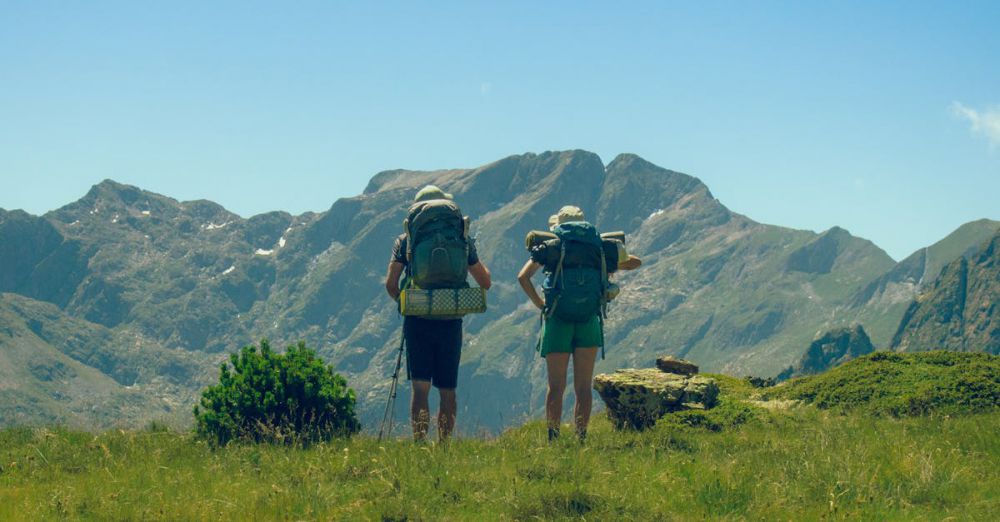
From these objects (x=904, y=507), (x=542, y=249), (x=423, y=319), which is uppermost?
(x=542, y=249)

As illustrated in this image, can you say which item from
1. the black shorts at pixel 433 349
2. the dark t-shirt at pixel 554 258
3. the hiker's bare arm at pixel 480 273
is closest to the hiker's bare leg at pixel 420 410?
the black shorts at pixel 433 349

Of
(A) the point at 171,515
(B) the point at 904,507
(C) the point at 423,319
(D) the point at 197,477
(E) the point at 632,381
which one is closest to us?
(A) the point at 171,515

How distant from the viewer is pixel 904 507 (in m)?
9.50

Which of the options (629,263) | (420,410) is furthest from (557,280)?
(420,410)

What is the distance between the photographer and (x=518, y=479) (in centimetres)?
1015

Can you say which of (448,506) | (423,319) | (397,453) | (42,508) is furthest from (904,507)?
(42,508)

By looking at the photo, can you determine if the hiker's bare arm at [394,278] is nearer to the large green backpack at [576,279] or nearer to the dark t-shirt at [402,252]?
the dark t-shirt at [402,252]

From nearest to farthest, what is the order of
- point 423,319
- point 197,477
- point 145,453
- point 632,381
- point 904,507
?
point 904,507
point 197,477
point 145,453
point 423,319
point 632,381

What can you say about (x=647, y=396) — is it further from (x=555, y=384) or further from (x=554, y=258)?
(x=554, y=258)

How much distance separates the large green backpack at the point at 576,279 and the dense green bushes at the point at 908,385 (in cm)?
610

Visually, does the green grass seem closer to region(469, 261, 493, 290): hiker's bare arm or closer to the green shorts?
the green shorts

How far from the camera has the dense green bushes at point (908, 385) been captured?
1620 cm

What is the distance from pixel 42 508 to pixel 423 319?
5.44 meters

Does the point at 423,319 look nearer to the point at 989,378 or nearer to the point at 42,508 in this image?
the point at 42,508
